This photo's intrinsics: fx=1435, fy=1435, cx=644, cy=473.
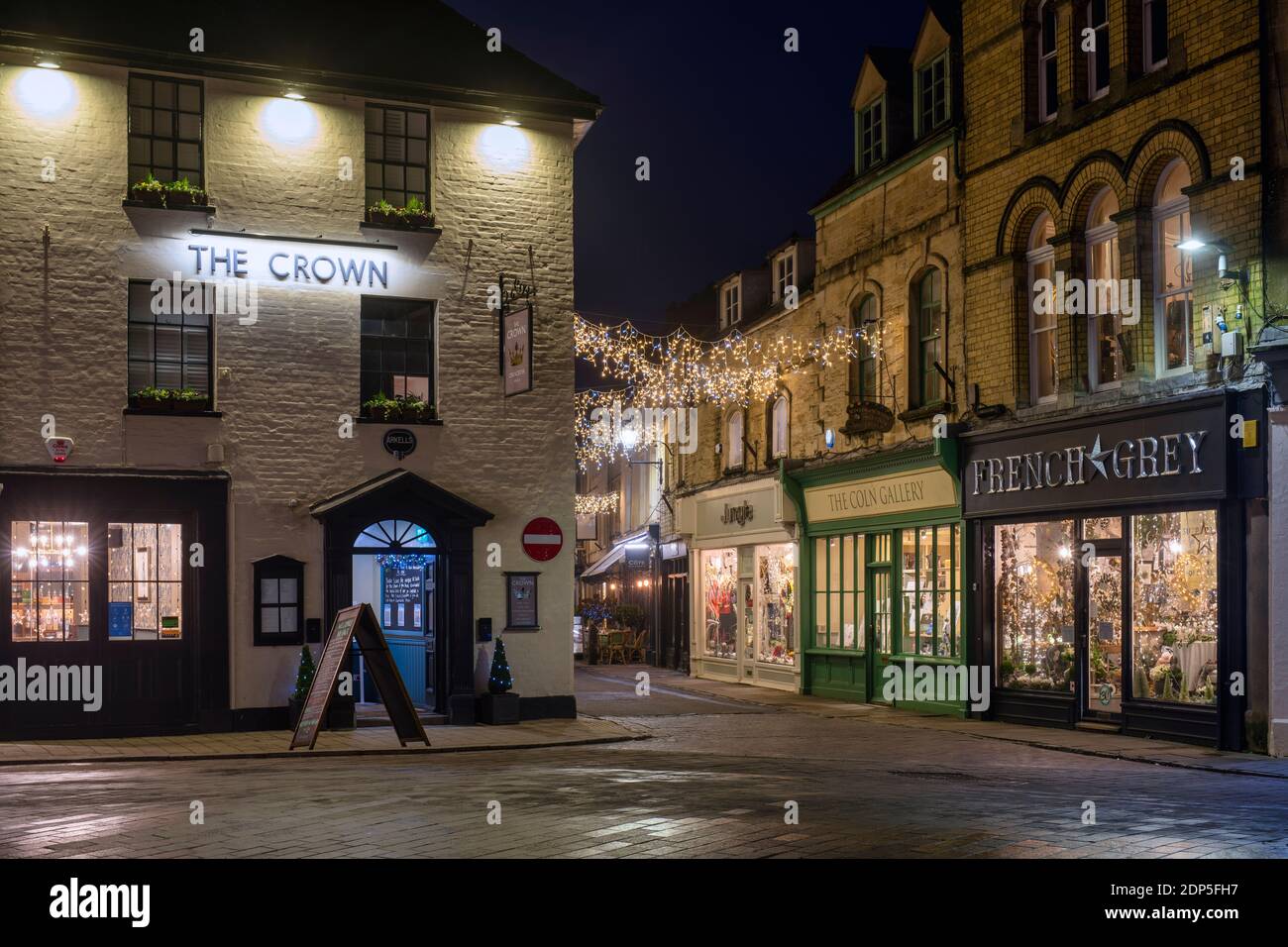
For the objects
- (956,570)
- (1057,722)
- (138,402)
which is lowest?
(1057,722)

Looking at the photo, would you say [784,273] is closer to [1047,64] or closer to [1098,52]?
[1047,64]

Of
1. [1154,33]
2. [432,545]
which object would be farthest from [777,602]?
[1154,33]

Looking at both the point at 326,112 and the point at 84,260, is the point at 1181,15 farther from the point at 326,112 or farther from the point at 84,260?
the point at 84,260

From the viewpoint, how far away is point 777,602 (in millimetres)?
27250

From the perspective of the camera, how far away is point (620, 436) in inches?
1310

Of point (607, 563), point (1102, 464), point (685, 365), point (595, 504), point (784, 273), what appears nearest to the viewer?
point (1102, 464)

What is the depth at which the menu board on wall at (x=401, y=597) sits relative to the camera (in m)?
21.4

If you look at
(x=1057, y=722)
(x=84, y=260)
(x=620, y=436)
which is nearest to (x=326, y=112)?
(x=84, y=260)

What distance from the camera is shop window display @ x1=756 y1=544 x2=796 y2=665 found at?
26.7 metres

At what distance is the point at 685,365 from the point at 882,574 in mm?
7592

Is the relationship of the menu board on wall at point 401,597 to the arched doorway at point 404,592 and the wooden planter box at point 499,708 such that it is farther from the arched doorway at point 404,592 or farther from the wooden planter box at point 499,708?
the wooden planter box at point 499,708

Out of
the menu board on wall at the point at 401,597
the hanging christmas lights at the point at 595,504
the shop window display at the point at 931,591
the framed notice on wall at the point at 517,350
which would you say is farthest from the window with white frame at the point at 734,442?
the hanging christmas lights at the point at 595,504

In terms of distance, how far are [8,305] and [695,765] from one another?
33.9ft

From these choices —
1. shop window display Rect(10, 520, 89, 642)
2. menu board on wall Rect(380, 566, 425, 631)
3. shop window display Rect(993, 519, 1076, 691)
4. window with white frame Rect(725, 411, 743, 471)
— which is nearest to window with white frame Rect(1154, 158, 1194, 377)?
shop window display Rect(993, 519, 1076, 691)
